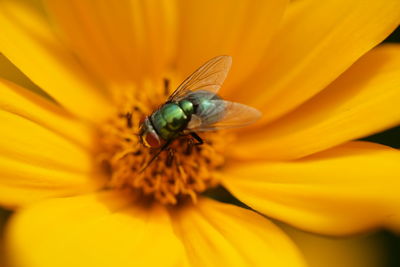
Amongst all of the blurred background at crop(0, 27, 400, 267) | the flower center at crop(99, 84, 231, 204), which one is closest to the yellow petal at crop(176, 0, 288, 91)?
the flower center at crop(99, 84, 231, 204)

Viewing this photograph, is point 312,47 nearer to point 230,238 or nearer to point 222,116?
point 222,116

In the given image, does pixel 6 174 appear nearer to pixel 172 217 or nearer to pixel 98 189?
pixel 98 189

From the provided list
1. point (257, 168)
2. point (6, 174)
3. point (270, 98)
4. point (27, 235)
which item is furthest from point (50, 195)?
point (270, 98)

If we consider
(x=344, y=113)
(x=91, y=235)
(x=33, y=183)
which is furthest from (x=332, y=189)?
(x=33, y=183)

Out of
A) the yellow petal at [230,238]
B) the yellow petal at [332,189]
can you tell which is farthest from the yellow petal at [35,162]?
the yellow petal at [332,189]

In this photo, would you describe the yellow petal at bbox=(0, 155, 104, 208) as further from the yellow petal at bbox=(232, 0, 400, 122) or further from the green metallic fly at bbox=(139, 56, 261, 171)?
the yellow petal at bbox=(232, 0, 400, 122)

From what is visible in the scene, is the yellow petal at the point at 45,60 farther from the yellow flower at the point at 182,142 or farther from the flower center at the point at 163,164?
the flower center at the point at 163,164
